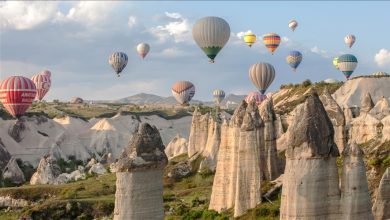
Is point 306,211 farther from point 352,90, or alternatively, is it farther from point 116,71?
point 116,71

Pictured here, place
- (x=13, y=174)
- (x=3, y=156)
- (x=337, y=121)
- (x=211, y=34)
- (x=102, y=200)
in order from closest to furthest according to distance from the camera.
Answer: (x=337, y=121) → (x=102, y=200) → (x=211, y=34) → (x=13, y=174) → (x=3, y=156)

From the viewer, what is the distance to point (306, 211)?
19562 millimetres

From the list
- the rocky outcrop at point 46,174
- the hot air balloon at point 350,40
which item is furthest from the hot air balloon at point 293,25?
the rocky outcrop at point 46,174

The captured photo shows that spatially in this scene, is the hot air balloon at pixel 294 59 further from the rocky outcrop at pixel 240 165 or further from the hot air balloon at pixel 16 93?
the rocky outcrop at pixel 240 165

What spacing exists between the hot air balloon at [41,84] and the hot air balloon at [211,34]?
61.1m

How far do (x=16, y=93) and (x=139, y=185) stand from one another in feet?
233

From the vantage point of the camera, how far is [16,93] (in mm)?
87000

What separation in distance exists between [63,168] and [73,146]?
994cm

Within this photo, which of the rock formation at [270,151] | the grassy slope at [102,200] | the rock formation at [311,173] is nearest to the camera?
the rock formation at [311,173]

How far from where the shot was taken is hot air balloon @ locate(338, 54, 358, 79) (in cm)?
9669

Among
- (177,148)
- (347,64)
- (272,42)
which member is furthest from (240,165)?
(272,42)

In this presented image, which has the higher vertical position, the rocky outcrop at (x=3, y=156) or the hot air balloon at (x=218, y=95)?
the hot air balloon at (x=218, y=95)

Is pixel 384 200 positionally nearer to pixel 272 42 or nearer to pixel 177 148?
pixel 177 148

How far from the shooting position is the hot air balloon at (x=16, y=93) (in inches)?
3428
